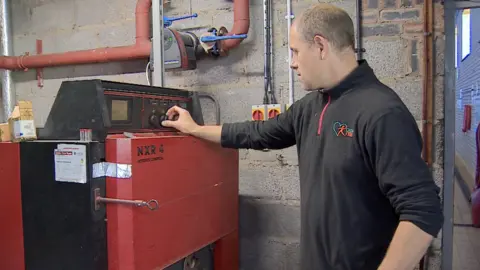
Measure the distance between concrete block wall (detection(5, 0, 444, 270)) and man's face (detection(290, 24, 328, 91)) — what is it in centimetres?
78

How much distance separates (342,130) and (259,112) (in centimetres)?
88

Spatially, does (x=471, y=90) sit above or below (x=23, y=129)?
above

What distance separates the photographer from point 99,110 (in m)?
1.19

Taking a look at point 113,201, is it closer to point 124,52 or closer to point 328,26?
point 328,26

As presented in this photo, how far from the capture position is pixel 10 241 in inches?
52.4

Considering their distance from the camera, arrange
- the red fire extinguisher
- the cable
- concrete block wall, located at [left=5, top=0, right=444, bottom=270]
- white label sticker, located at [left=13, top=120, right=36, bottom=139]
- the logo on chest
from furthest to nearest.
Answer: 1. the red fire extinguisher
2. the cable
3. concrete block wall, located at [left=5, top=0, right=444, bottom=270]
4. white label sticker, located at [left=13, top=120, right=36, bottom=139]
5. the logo on chest

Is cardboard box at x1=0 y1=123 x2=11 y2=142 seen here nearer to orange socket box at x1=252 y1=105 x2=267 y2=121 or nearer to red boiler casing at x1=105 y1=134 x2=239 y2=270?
red boiler casing at x1=105 y1=134 x2=239 y2=270

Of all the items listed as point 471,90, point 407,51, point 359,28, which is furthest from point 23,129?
point 471,90

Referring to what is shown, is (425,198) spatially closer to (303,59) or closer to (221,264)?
(303,59)

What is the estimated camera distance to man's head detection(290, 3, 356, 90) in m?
1.14

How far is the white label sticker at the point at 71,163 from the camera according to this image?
1161 millimetres

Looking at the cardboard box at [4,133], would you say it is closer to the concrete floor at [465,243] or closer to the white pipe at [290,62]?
the white pipe at [290,62]

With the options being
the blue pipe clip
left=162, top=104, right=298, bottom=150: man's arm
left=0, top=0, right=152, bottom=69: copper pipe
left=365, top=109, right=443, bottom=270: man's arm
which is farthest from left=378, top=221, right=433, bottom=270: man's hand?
left=0, top=0, right=152, bottom=69: copper pipe

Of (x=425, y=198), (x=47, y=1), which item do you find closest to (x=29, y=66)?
(x=47, y=1)
